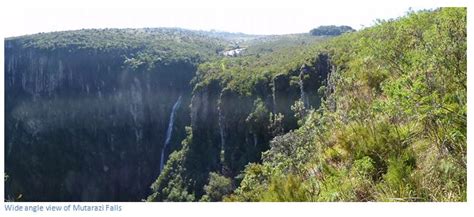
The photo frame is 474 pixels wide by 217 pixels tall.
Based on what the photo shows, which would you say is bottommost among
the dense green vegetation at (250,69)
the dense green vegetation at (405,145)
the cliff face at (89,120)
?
the cliff face at (89,120)

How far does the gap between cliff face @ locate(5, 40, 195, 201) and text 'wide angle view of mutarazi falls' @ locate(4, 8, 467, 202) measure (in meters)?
Answer: 0.15

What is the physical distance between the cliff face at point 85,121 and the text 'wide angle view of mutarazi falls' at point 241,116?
5.9 inches

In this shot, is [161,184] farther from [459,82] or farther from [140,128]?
[459,82]

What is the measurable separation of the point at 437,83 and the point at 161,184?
36.1 m

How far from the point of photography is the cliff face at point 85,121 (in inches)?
2080

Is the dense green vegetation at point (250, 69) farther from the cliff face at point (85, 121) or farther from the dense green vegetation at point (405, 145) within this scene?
the dense green vegetation at point (405, 145)

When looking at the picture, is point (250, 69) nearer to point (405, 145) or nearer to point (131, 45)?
point (131, 45)

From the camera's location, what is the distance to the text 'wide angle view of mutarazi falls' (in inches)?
144

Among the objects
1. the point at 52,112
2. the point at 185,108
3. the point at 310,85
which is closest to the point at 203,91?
the point at 185,108

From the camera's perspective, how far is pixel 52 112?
188ft

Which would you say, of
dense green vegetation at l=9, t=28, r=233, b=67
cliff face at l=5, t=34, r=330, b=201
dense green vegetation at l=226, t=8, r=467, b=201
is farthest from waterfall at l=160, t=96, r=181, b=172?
dense green vegetation at l=226, t=8, r=467, b=201

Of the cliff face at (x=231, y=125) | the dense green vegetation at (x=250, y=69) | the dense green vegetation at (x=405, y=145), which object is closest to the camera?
the dense green vegetation at (x=405, y=145)

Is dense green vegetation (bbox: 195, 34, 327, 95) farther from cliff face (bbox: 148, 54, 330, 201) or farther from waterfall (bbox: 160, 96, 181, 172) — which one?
waterfall (bbox: 160, 96, 181, 172)

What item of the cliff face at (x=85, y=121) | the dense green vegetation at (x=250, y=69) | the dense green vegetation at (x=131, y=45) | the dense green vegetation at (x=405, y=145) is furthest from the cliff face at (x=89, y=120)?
the dense green vegetation at (x=405, y=145)
